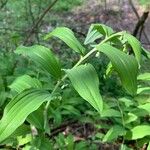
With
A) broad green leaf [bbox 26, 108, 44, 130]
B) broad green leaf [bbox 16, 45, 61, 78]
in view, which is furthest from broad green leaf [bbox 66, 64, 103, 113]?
broad green leaf [bbox 26, 108, 44, 130]

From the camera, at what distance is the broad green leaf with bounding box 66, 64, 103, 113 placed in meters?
1.15

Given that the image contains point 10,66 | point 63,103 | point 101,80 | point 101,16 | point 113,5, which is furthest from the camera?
point 113,5

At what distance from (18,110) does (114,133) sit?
2.29 ft

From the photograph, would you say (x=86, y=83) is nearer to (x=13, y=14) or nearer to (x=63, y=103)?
(x=63, y=103)

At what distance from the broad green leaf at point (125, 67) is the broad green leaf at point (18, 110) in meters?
0.23

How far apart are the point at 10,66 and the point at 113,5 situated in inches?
243

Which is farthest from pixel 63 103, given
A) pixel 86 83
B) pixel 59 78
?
pixel 86 83

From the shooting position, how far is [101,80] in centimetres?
342

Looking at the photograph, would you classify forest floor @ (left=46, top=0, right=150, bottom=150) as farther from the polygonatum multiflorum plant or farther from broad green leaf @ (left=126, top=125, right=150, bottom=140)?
the polygonatum multiflorum plant

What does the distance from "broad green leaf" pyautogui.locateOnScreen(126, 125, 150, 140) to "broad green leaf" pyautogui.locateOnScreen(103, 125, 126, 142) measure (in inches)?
1.2

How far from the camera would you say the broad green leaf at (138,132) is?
70.6 inches

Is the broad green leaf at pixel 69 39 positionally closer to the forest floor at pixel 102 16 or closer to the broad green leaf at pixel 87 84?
the broad green leaf at pixel 87 84

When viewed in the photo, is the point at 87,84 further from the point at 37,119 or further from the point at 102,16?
the point at 102,16

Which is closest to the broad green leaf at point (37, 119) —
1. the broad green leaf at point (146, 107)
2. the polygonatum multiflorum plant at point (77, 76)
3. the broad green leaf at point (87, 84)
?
the polygonatum multiflorum plant at point (77, 76)
